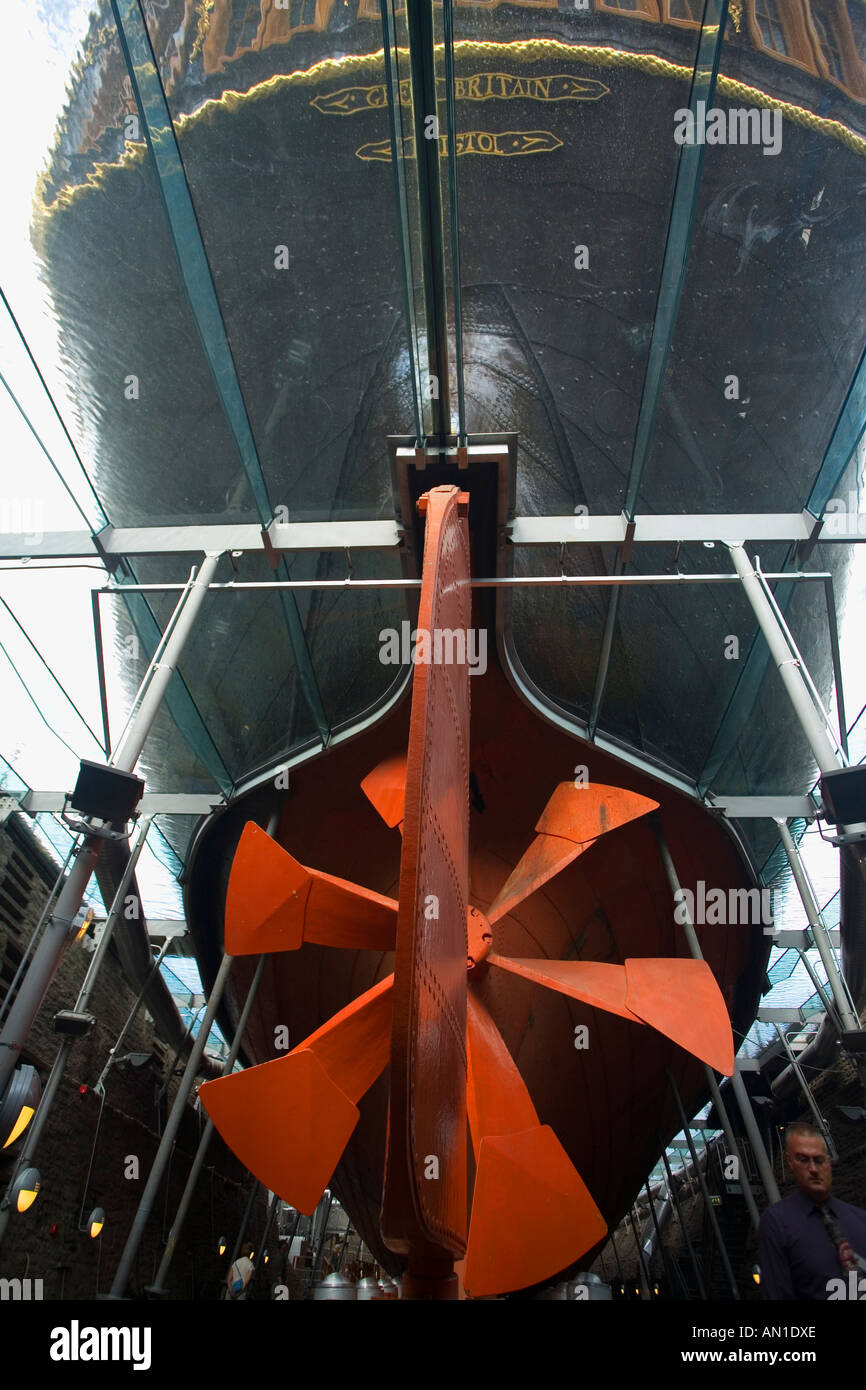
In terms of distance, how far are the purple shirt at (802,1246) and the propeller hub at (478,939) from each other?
2.39m

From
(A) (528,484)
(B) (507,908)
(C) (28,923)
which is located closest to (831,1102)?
(B) (507,908)

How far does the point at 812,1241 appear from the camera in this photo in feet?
10.8

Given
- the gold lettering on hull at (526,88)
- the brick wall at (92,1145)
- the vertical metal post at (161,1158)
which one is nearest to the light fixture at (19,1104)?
the brick wall at (92,1145)

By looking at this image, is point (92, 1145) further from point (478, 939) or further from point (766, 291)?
point (766, 291)

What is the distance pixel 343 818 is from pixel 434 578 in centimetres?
404

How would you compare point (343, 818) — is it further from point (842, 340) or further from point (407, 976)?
point (842, 340)

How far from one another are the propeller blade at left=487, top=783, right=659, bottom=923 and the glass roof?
111cm

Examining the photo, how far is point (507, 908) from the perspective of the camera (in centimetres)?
607

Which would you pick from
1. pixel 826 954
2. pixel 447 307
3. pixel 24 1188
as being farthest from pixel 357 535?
pixel 24 1188

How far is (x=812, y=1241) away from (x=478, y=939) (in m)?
2.69

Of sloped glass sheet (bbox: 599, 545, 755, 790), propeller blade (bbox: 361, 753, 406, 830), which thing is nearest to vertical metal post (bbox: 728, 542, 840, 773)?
sloped glass sheet (bbox: 599, 545, 755, 790)

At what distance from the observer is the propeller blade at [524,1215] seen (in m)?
3.99

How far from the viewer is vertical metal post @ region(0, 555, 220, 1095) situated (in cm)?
420

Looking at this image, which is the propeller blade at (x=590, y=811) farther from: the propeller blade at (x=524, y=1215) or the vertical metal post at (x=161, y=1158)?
the vertical metal post at (x=161, y=1158)
